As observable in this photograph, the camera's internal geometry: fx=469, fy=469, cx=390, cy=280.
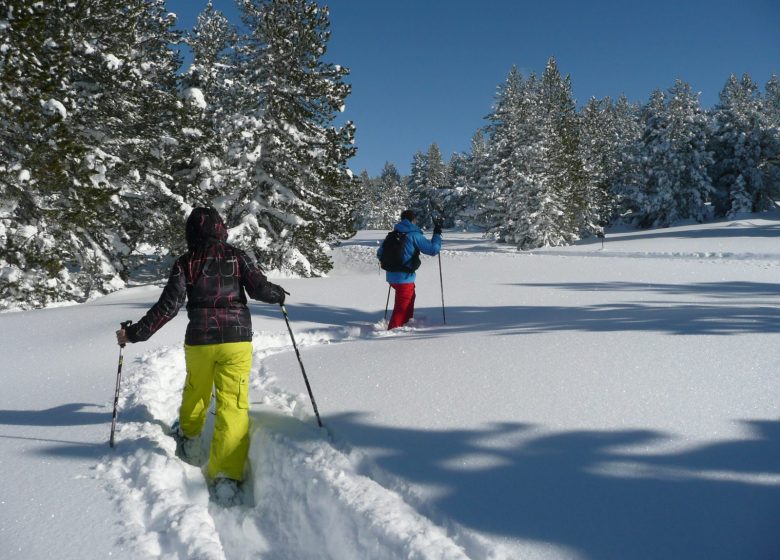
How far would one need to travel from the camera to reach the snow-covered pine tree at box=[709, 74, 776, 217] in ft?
135

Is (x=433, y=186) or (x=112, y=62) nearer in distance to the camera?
(x=112, y=62)

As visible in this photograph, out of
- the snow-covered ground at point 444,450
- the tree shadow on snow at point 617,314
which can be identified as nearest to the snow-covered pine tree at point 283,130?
the tree shadow on snow at point 617,314

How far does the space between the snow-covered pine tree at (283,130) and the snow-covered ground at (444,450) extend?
11513mm

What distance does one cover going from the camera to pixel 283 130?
18172 mm

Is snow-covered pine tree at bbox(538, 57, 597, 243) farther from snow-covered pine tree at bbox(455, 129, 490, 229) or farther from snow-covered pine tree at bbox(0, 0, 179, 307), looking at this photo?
snow-covered pine tree at bbox(0, 0, 179, 307)

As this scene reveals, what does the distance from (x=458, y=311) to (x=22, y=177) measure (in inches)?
416

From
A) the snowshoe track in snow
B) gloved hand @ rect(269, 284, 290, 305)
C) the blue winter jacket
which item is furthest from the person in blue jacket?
gloved hand @ rect(269, 284, 290, 305)

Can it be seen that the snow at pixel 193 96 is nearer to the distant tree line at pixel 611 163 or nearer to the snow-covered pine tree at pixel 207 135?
the snow-covered pine tree at pixel 207 135

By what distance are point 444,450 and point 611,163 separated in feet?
191

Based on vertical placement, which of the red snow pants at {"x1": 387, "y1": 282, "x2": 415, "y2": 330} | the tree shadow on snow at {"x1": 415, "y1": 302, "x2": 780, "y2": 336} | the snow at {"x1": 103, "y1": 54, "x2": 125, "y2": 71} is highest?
the snow at {"x1": 103, "y1": 54, "x2": 125, "y2": 71}

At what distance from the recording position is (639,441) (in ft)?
11.0

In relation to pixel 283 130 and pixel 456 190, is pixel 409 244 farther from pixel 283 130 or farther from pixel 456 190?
pixel 456 190

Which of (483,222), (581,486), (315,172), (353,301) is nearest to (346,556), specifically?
(581,486)

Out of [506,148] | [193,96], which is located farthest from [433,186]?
[193,96]
